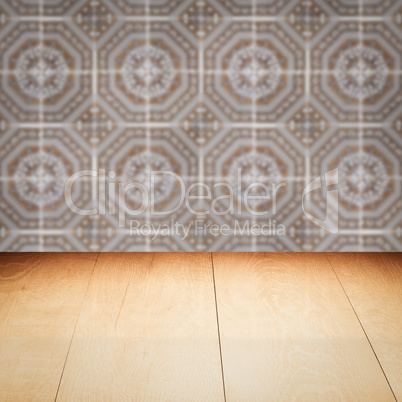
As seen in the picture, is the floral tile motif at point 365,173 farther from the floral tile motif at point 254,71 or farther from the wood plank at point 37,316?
the wood plank at point 37,316

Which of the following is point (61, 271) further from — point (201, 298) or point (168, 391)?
point (168, 391)

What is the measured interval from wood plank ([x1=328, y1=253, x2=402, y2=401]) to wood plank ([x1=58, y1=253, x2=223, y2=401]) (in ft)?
0.90

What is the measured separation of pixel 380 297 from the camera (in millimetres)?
1164

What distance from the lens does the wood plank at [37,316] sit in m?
0.83

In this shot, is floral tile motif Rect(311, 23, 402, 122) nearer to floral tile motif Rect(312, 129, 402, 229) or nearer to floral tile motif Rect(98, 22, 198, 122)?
floral tile motif Rect(312, 129, 402, 229)

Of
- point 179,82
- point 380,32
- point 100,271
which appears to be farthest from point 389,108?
point 100,271

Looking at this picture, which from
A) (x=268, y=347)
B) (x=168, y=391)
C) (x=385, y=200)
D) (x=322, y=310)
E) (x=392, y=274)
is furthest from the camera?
(x=385, y=200)

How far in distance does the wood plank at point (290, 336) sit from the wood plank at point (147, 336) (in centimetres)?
4

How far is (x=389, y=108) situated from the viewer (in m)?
1.38

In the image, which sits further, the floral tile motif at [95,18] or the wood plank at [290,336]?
the floral tile motif at [95,18]

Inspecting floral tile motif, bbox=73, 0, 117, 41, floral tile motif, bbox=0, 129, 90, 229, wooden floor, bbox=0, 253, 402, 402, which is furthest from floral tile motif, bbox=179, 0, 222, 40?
wooden floor, bbox=0, 253, 402, 402

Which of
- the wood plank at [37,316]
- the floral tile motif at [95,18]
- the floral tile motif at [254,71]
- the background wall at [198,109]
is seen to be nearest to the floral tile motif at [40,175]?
the background wall at [198,109]

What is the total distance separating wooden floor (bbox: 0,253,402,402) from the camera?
0.82 m

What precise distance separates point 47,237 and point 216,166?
0.47m
